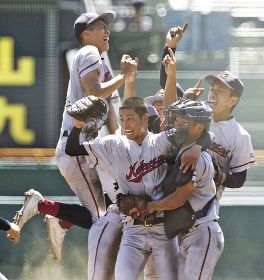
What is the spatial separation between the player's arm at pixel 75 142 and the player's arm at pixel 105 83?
388 millimetres

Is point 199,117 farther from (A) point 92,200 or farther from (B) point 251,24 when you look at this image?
(B) point 251,24

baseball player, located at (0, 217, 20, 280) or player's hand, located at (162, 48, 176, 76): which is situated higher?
player's hand, located at (162, 48, 176, 76)

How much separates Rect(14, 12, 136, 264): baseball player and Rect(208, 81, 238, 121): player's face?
1.65 feet

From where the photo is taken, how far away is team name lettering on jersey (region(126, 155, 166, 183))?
6363mm

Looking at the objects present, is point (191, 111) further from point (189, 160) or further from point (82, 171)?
point (82, 171)

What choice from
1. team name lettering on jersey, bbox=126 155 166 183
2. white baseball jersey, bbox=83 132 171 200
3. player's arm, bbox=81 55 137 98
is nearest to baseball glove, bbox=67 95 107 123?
white baseball jersey, bbox=83 132 171 200

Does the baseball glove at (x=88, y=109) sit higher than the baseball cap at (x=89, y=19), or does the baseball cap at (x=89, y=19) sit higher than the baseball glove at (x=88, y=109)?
the baseball cap at (x=89, y=19)

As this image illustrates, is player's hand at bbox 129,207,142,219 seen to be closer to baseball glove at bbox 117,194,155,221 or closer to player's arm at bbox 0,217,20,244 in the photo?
baseball glove at bbox 117,194,155,221

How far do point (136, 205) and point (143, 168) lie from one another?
233 mm

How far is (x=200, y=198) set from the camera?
20.8ft

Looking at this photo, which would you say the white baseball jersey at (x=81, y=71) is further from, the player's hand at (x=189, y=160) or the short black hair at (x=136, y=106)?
the player's hand at (x=189, y=160)

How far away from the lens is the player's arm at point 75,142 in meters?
6.43

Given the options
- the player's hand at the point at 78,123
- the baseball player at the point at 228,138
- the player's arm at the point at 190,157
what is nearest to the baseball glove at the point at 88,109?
the player's hand at the point at 78,123

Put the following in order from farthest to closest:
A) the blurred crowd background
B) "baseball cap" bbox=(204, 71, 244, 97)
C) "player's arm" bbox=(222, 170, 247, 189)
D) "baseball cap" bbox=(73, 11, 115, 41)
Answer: the blurred crowd background
"baseball cap" bbox=(73, 11, 115, 41)
"baseball cap" bbox=(204, 71, 244, 97)
"player's arm" bbox=(222, 170, 247, 189)
